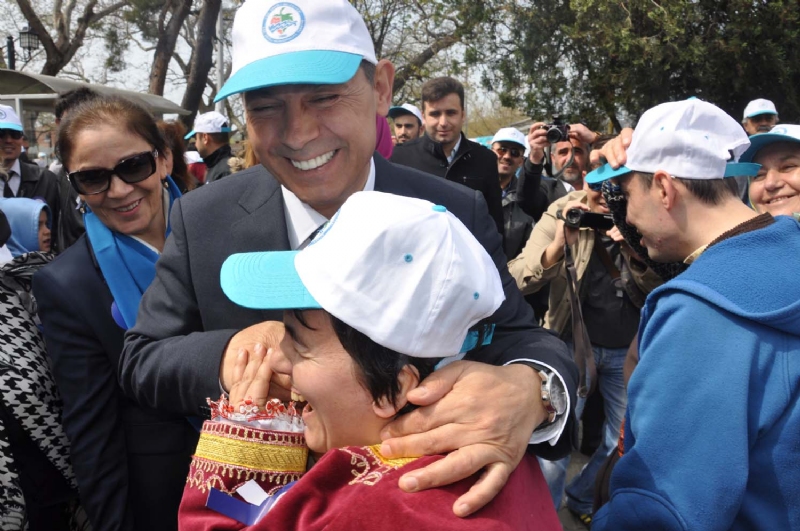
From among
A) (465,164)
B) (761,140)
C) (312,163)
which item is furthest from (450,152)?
(312,163)

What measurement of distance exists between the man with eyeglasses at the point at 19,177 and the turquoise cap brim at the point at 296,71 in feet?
15.6

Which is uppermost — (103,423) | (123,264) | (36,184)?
(123,264)

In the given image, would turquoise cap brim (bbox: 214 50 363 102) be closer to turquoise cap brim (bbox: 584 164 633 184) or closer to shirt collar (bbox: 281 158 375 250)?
shirt collar (bbox: 281 158 375 250)

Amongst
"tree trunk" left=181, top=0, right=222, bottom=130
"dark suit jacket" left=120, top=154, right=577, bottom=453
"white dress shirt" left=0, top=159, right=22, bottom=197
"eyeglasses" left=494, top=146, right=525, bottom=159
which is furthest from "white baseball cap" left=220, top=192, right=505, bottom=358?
"tree trunk" left=181, top=0, right=222, bottom=130

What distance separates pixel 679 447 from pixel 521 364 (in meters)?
0.48

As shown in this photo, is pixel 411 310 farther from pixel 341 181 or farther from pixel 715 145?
pixel 715 145

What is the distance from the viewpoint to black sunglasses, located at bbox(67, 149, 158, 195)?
230cm

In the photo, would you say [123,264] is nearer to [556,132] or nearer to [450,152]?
[556,132]

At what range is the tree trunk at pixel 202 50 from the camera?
12.6 metres

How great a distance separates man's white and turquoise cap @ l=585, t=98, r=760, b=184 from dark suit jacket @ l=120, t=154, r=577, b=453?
0.68 metres

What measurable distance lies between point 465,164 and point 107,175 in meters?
3.19

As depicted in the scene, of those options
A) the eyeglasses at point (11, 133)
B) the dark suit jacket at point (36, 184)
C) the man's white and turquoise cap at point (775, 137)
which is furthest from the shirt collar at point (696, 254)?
the eyeglasses at point (11, 133)

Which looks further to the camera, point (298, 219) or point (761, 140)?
point (761, 140)

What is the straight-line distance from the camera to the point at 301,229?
1.76 m
